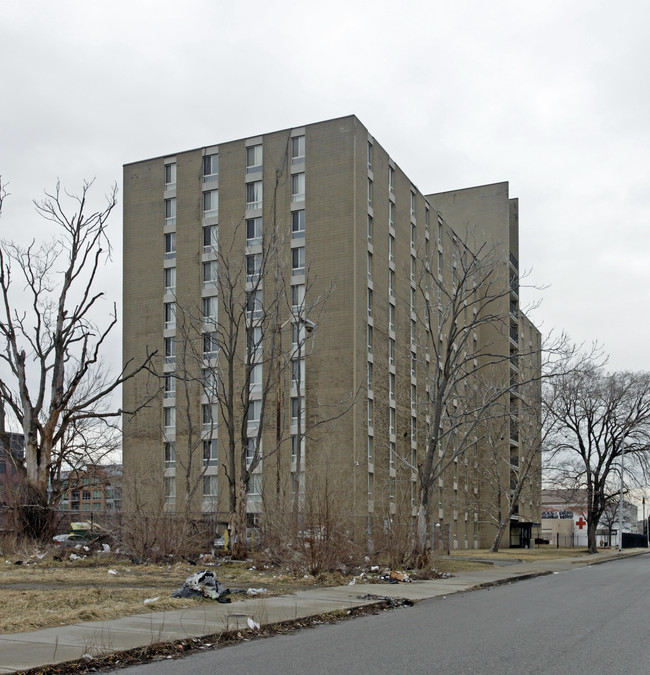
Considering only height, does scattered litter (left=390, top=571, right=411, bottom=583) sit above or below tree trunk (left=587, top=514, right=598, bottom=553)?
above

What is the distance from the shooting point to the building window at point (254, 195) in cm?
5459

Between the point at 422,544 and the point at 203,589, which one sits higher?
the point at 422,544

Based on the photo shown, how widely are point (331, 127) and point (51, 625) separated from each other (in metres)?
45.5

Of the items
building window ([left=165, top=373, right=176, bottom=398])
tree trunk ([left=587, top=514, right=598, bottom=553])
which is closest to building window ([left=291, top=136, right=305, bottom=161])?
building window ([left=165, top=373, right=176, bottom=398])

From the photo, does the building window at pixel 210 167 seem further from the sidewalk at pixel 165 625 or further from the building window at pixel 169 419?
the sidewalk at pixel 165 625

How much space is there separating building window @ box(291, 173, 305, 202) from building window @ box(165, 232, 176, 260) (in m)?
9.30

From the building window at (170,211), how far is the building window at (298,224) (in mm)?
9203

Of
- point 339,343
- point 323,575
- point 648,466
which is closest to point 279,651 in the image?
point 323,575

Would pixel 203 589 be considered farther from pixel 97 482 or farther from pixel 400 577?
pixel 97 482

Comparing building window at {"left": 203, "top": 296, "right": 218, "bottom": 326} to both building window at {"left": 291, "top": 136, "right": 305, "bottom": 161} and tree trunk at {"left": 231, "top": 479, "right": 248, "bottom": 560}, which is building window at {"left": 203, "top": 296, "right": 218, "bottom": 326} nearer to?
building window at {"left": 291, "top": 136, "right": 305, "bottom": 161}

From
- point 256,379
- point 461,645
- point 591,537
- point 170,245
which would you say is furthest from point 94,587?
point 591,537

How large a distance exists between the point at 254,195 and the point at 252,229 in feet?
7.86

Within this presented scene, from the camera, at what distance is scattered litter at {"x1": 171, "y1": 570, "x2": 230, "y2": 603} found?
46.6 feet

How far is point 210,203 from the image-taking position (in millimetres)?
56531
